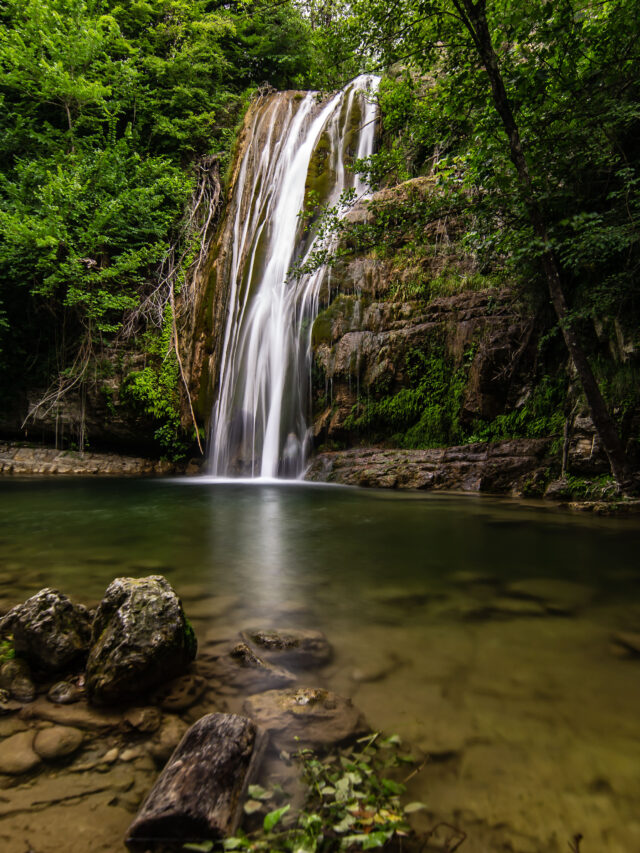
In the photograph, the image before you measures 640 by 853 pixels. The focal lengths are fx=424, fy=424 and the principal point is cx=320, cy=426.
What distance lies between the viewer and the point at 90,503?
20.2ft

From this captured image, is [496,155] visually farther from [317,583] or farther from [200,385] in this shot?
[200,385]

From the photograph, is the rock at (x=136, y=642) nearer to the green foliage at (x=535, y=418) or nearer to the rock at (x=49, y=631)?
the rock at (x=49, y=631)

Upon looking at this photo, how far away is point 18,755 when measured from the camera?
118 cm

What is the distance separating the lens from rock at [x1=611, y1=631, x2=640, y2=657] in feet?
5.90

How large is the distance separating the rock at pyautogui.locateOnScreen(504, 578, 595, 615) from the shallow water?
0.7 inches

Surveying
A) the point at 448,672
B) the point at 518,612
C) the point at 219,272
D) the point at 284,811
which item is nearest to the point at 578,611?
the point at 518,612

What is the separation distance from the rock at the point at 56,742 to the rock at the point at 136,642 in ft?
0.47

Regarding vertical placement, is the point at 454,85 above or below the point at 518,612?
above

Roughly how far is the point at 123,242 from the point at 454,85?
9.28 metres

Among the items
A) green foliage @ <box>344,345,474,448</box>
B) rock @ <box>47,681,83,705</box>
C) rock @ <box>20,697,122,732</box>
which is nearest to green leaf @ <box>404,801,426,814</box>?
rock @ <box>20,697,122,732</box>

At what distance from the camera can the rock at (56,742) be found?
1.20 m

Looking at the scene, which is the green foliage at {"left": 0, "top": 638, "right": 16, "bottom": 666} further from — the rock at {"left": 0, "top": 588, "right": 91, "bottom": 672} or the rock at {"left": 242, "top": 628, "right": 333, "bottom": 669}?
the rock at {"left": 242, "top": 628, "right": 333, "bottom": 669}

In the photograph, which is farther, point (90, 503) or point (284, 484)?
point (284, 484)

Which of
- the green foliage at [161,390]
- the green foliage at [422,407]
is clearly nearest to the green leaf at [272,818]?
the green foliage at [422,407]
